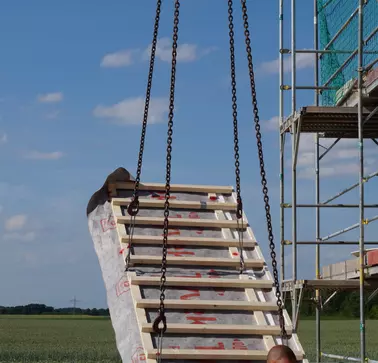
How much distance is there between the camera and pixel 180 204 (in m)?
11.2

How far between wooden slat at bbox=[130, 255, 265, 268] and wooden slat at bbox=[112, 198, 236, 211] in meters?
1.09

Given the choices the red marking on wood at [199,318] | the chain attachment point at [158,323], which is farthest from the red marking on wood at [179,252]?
the chain attachment point at [158,323]

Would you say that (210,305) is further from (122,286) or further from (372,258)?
(372,258)

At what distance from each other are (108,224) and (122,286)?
1.22m

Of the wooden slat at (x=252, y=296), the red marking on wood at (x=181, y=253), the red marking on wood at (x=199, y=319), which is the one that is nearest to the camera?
the wooden slat at (x=252, y=296)

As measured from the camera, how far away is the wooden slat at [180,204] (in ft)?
36.4

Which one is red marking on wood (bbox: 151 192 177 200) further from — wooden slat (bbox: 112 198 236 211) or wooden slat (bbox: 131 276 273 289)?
wooden slat (bbox: 131 276 273 289)

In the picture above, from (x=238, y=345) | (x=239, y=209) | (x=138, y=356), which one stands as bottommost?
(x=138, y=356)

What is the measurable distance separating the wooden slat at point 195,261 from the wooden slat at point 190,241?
303 mm

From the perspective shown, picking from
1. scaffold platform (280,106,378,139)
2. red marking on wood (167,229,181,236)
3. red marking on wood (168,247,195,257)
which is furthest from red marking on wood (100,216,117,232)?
scaffold platform (280,106,378,139)

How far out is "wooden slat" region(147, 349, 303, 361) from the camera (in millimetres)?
8943

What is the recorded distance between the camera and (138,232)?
10.7m

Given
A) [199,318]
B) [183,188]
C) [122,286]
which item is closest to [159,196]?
[183,188]

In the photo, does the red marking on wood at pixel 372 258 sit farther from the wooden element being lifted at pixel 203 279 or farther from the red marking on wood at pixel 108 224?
the red marking on wood at pixel 108 224
